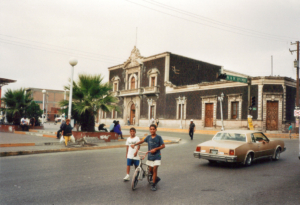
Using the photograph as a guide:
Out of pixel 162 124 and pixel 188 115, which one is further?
pixel 162 124

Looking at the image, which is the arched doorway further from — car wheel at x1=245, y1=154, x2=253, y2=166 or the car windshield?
car wheel at x1=245, y1=154, x2=253, y2=166

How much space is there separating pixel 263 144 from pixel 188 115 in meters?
29.7

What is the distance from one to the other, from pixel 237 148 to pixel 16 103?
21325 millimetres

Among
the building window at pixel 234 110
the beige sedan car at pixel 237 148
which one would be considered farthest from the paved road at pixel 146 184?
the building window at pixel 234 110

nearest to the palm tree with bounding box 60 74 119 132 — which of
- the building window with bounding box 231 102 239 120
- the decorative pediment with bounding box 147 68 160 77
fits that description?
the building window with bounding box 231 102 239 120

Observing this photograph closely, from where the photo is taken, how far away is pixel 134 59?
49906 millimetres

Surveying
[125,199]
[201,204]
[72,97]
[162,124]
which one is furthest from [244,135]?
[162,124]

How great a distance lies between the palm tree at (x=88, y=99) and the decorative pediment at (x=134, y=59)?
31.6 metres

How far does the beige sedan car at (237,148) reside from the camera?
8.95m

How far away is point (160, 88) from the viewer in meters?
44.4

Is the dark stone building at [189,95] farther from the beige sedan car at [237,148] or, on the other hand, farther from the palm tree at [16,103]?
the palm tree at [16,103]

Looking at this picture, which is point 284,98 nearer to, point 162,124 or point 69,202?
point 162,124

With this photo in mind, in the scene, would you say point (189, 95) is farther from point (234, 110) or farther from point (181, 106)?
point (234, 110)

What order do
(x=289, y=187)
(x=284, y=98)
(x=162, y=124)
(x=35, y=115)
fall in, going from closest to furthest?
(x=289, y=187) < (x=35, y=115) < (x=284, y=98) < (x=162, y=124)
